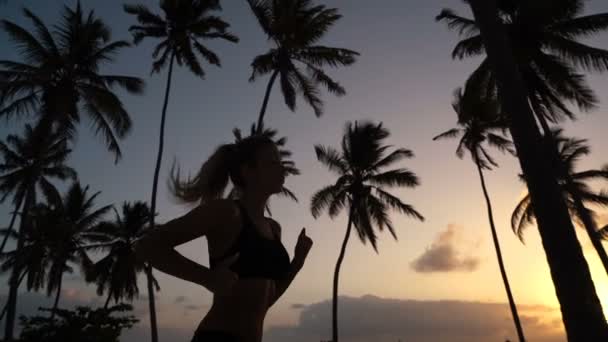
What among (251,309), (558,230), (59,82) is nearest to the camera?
(251,309)

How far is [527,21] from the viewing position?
57.9ft

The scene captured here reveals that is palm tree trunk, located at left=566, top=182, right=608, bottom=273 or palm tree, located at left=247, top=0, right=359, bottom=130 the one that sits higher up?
palm tree, located at left=247, top=0, right=359, bottom=130

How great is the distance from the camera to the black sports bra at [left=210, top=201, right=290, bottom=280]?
5.59ft

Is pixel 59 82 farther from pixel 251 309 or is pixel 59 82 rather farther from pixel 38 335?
pixel 251 309

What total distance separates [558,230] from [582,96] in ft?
48.6

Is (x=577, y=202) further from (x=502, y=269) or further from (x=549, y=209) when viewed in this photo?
(x=549, y=209)

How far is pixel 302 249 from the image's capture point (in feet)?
7.02

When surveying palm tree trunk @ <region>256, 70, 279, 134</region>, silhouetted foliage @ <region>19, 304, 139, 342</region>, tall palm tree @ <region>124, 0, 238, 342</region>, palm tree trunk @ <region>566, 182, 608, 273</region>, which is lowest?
silhouetted foliage @ <region>19, 304, 139, 342</region>

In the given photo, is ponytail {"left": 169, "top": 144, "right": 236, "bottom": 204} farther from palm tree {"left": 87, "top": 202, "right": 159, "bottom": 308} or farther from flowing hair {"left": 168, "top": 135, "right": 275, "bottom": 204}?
palm tree {"left": 87, "top": 202, "right": 159, "bottom": 308}

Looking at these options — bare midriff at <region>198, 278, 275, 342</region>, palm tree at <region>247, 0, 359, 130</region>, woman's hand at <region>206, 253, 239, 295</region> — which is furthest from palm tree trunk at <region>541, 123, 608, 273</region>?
woman's hand at <region>206, 253, 239, 295</region>

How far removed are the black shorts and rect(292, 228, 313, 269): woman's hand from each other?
54cm

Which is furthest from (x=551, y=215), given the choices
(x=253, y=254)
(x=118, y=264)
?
(x=118, y=264)

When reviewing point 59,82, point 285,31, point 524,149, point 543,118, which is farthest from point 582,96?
point 59,82

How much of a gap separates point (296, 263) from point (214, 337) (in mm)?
587
